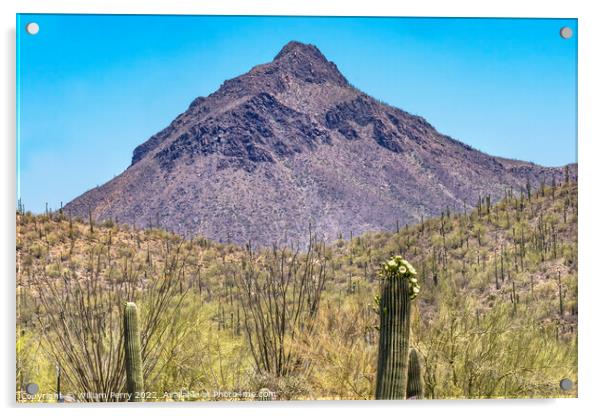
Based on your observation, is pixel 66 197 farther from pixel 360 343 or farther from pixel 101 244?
pixel 360 343

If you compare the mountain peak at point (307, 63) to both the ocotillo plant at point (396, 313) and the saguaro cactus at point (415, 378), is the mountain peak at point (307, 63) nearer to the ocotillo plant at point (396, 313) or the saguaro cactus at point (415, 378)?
the ocotillo plant at point (396, 313)

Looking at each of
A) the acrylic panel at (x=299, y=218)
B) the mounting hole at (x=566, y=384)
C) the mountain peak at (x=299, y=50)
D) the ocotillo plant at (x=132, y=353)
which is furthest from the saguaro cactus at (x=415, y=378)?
the mountain peak at (x=299, y=50)

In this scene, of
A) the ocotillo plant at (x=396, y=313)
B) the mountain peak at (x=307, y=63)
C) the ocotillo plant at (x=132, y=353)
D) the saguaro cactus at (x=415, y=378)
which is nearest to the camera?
the ocotillo plant at (x=396, y=313)

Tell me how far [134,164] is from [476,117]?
3799mm

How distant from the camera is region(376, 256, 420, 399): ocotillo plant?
9898 millimetres

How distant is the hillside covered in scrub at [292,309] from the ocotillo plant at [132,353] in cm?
14

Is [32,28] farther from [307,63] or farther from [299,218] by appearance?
[299,218]

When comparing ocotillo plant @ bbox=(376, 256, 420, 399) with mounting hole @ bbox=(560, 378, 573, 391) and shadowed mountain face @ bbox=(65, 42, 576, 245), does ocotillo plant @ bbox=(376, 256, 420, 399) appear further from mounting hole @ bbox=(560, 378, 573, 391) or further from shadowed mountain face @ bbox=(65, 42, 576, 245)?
shadowed mountain face @ bbox=(65, 42, 576, 245)

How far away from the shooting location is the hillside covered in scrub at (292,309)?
1109 centimetres

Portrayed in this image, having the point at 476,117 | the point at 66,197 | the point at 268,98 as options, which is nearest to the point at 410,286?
the point at 476,117

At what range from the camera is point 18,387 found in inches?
414

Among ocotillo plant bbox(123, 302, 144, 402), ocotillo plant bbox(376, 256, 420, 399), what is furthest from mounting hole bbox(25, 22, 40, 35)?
ocotillo plant bbox(376, 256, 420, 399)

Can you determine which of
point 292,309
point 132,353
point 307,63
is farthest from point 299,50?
point 132,353

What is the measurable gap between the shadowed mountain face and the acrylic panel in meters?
0.04
